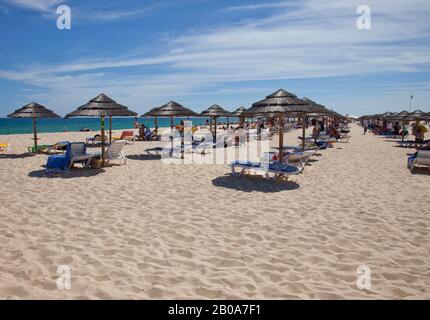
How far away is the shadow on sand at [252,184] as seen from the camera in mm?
7516

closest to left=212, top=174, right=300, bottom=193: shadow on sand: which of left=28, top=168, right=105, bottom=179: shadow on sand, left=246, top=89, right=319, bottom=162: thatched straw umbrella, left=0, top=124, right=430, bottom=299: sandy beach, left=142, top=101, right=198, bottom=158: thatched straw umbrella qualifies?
left=0, top=124, right=430, bottom=299: sandy beach

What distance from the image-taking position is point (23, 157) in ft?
39.7

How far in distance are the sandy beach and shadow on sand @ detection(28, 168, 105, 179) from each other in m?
0.51

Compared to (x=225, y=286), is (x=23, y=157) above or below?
above

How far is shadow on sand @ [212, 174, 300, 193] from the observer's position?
752 centimetres

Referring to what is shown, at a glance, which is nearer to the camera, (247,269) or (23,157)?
(247,269)

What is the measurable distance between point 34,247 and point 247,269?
276cm

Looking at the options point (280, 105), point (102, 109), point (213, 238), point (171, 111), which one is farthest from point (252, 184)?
point (171, 111)

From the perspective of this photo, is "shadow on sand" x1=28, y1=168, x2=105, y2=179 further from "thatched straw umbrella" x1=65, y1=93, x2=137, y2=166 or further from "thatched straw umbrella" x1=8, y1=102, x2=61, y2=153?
"thatched straw umbrella" x1=8, y1=102, x2=61, y2=153

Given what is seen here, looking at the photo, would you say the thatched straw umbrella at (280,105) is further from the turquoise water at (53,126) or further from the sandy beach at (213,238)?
the turquoise water at (53,126)

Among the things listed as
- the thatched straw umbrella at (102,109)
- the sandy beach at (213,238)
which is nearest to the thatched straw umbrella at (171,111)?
the thatched straw umbrella at (102,109)

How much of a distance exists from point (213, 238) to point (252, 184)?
3.66 m
